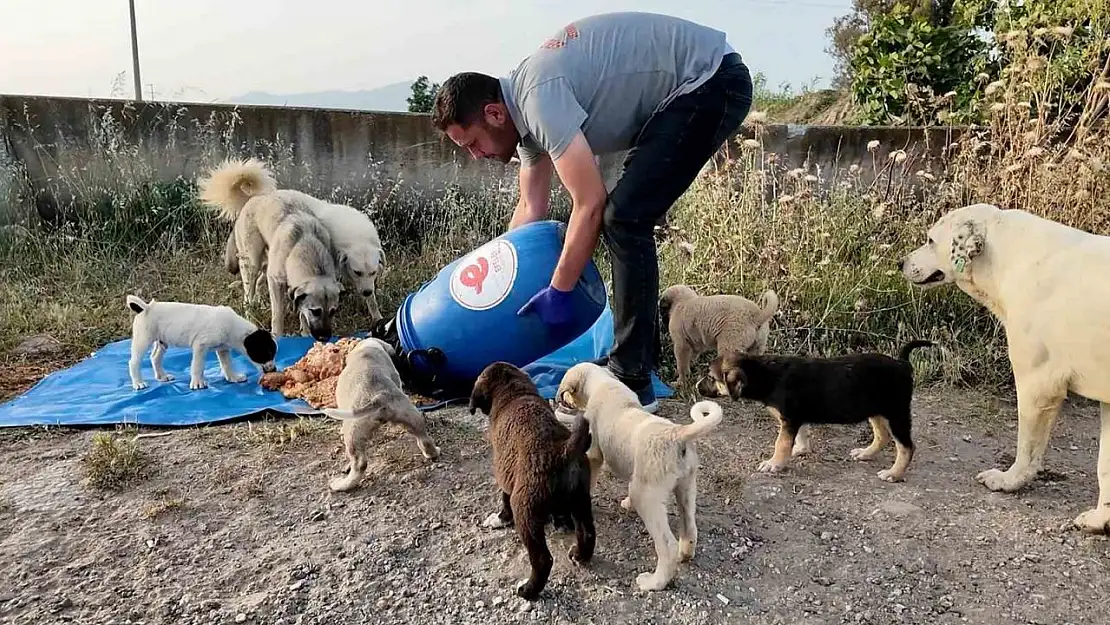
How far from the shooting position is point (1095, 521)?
3098 millimetres

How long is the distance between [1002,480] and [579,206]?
2.18 metres

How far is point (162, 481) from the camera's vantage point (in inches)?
137

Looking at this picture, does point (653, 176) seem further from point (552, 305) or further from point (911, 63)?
point (911, 63)

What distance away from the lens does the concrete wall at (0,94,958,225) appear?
7.33 meters

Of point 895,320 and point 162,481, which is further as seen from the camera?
point 895,320

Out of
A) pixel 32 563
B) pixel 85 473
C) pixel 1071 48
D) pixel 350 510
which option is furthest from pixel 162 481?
pixel 1071 48

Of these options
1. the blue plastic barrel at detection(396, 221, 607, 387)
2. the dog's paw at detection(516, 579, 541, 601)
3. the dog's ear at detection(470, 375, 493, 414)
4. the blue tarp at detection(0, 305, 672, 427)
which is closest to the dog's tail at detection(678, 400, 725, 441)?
the dog's paw at detection(516, 579, 541, 601)

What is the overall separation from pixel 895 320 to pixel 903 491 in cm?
207

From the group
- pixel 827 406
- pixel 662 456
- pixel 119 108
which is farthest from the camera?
pixel 119 108

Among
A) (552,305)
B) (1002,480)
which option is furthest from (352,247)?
(1002,480)

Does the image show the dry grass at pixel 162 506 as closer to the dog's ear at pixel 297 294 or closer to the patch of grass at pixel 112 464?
the patch of grass at pixel 112 464

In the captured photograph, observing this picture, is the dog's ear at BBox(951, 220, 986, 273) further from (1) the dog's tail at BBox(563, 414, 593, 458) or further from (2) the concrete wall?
(2) the concrete wall

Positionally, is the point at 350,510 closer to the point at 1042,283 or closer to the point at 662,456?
the point at 662,456

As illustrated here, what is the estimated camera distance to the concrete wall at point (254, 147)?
733 cm
